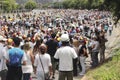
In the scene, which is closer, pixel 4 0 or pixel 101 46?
pixel 101 46

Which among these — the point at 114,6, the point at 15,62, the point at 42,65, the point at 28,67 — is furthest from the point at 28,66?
the point at 114,6

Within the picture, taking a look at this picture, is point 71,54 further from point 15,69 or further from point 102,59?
point 102,59

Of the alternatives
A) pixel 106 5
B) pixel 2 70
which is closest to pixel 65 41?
pixel 2 70

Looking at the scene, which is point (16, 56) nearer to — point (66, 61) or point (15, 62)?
point (15, 62)

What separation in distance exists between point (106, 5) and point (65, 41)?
1270 cm

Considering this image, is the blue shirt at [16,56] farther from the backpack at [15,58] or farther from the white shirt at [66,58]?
the white shirt at [66,58]

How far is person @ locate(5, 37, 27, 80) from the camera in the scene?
11.6 m

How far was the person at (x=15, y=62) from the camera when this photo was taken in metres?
11.6

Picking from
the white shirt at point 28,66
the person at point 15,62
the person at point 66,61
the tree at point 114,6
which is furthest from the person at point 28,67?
the tree at point 114,6

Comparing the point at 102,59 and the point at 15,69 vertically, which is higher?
the point at 15,69

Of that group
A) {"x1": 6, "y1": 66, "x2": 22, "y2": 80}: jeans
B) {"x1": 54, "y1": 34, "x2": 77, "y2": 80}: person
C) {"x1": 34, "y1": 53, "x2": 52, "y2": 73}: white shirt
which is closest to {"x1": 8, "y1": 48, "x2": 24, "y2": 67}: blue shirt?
{"x1": 6, "y1": 66, "x2": 22, "y2": 80}: jeans

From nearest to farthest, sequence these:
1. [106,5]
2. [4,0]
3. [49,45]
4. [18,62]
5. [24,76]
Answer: [18,62] < [24,76] < [49,45] < [106,5] < [4,0]

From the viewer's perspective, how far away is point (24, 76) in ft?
41.2

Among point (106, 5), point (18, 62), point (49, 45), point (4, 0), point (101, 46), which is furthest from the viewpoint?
point (4, 0)
